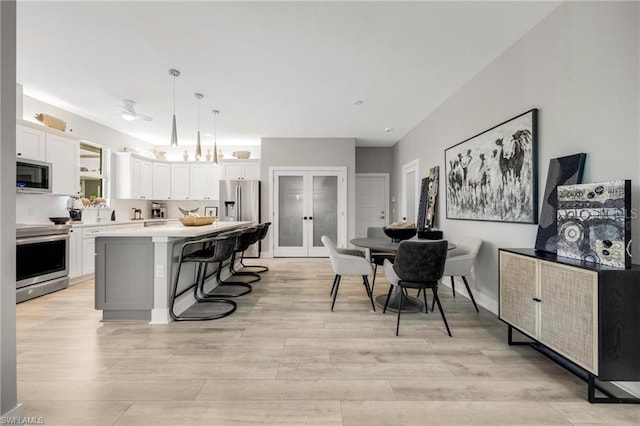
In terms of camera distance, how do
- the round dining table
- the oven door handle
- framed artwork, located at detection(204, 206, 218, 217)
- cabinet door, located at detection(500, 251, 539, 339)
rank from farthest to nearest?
framed artwork, located at detection(204, 206, 218, 217)
the oven door handle
the round dining table
cabinet door, located at detection(500, 251, 539, 339)

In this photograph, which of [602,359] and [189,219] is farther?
[189,219]

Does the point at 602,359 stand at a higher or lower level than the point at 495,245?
lower

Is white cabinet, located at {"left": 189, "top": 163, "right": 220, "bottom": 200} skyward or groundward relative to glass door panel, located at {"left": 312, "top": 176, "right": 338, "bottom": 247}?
skyward

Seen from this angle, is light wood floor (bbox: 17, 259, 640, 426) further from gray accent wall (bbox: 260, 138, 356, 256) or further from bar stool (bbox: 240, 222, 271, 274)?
gray accent wall (bbox: 260, 138, 356, 256)

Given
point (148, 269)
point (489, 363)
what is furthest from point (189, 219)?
point (489, 363)

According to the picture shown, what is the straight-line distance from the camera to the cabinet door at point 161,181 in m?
6.47

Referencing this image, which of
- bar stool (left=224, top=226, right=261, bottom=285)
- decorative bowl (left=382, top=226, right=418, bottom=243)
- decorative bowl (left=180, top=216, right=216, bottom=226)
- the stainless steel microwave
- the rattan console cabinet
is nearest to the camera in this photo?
the rattan console cabinet

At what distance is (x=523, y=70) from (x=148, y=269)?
161 inches

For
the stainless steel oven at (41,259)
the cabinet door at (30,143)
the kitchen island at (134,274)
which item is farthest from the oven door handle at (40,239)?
the kitchen island at (134,274)

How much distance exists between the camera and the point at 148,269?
2721 millimetres

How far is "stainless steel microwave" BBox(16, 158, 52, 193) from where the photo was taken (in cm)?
361

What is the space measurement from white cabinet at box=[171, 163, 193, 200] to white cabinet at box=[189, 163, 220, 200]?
12 cm

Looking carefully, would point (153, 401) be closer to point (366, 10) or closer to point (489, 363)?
point (489, 363)

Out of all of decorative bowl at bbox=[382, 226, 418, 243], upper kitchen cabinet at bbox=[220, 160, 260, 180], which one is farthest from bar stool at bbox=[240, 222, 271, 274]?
decorative bowl at bbox=[382, 226, 418, 243]
